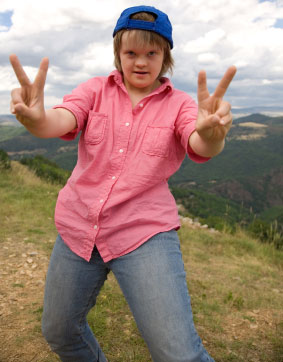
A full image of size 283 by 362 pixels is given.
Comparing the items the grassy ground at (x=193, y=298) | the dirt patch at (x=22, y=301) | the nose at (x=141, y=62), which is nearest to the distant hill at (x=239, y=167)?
the grassy ground at (x=193, y=298)

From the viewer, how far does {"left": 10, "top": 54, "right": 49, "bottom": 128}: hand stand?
160 centimetres

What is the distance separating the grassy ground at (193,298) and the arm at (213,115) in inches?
84.4

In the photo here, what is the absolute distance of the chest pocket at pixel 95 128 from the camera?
200cm

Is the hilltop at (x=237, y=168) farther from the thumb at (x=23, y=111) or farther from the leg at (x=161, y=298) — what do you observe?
the thumb at (x=23, y=111)

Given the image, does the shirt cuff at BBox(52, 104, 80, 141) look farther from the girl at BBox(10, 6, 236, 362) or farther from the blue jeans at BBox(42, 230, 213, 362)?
the blue jeans at BBox(42, 230, 213, 362)

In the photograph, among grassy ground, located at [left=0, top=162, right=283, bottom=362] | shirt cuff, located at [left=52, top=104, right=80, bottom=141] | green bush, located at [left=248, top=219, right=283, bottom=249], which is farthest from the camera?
green bush, located at [left=248, top=219, right=283, bottom=249]

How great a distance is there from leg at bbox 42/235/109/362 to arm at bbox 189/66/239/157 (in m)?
0.86

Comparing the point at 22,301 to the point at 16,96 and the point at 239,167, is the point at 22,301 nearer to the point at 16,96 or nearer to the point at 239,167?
the point at 16,96

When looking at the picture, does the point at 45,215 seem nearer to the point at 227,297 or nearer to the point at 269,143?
the point at 227,297

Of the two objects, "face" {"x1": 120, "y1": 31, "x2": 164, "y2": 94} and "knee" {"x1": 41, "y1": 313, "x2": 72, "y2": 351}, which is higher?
"face" {"x1": 120, "y1": 31, "x2": 164, "y2": 94}

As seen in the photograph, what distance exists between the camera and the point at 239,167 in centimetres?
12169

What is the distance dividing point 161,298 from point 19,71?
3.93 ft

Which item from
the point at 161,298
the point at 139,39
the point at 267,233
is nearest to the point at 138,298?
the point at 161,298

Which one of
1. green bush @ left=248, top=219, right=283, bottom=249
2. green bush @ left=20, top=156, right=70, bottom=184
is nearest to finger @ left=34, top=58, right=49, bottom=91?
green bush @ left=248, top=219, right=283, bottom=249
